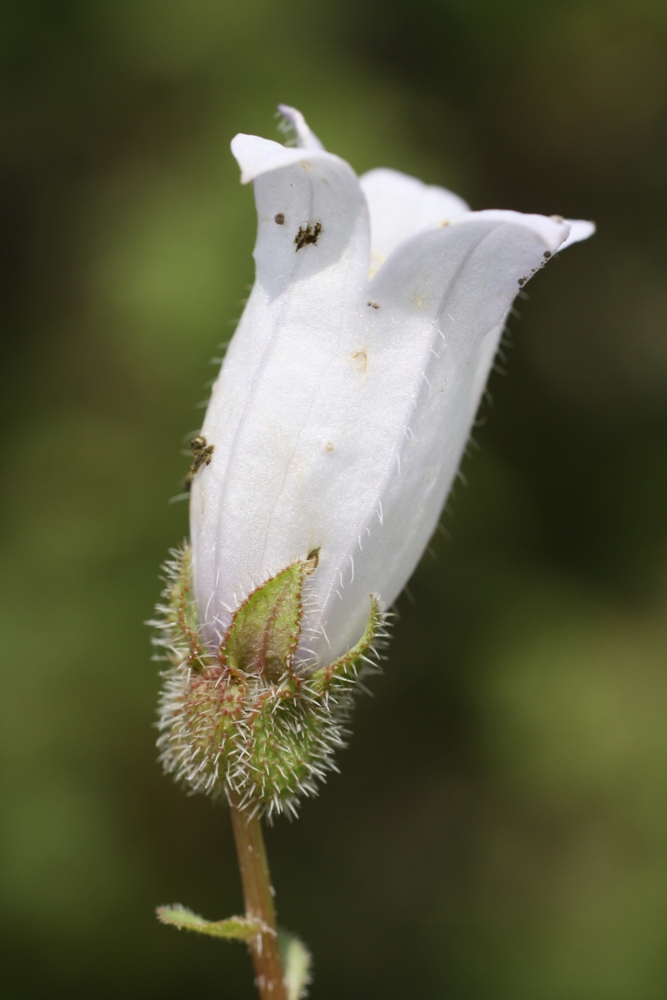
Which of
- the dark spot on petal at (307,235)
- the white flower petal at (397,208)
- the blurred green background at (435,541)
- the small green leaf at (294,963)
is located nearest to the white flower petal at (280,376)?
the dark spot on petal at (307,235)

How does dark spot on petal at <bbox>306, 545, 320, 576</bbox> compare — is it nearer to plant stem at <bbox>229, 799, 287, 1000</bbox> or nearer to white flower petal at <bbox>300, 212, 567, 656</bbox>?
white flower petal at <bbox>300, 212, 567, 656</bbox>

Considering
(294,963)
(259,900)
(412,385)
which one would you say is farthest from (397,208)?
(294,963)

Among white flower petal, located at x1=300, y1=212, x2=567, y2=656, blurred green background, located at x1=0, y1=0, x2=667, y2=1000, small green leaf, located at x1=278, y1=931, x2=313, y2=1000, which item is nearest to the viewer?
white flower petal, located at x1=300, y1=212, x2=567, y2=656

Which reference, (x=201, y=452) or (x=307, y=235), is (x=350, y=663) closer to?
(x=201, y=452)

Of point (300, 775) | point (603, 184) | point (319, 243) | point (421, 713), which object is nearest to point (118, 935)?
point (421, 713)

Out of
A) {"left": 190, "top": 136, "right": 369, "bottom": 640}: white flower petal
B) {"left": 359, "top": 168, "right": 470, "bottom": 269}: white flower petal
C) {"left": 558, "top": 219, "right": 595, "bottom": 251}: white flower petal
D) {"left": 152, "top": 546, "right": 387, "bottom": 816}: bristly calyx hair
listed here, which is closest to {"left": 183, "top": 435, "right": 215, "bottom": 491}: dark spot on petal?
{"left": 190, "top": 136, "right": 369, "bottom": 640}: white flower petal
